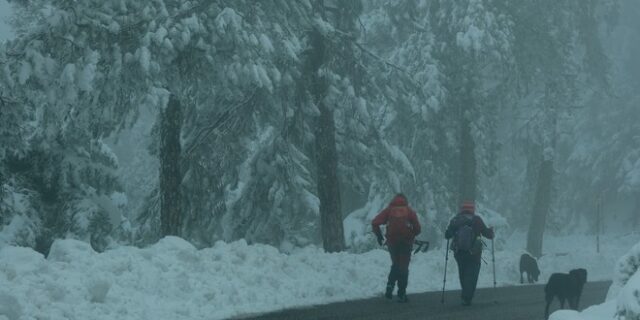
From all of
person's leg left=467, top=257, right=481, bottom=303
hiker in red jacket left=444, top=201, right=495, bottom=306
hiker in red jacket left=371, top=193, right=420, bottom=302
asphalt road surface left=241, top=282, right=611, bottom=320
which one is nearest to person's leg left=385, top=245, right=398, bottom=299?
hiker in red jacket left=371, top=193, right=420, bottom=302

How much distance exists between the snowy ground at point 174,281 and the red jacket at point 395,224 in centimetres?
115

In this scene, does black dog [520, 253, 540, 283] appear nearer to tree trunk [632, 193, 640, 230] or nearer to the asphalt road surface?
the asphalt road surface

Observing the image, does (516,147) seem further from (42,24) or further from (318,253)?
(42,24)

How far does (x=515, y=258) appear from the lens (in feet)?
72.1

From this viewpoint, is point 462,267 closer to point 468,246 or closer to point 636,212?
point 468,246

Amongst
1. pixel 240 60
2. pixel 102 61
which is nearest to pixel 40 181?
pixel 102 61

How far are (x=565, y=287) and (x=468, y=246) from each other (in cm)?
168

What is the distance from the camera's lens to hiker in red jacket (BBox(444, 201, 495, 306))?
1350 centimetres

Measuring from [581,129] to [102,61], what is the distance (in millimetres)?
38953

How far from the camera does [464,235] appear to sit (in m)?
13.7

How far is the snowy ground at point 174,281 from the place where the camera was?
354 inches

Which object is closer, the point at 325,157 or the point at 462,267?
the point at 462,267

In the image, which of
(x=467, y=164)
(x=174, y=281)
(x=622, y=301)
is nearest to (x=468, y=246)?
(x=174, y=281)

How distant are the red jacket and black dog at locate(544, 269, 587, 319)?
218 cm
